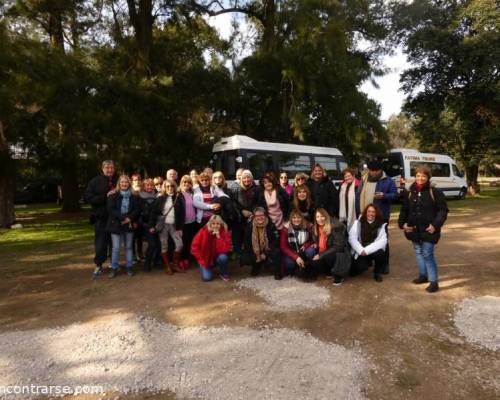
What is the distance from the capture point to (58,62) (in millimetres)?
9109

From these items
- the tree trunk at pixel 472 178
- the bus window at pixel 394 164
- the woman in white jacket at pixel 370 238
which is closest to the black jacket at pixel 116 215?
the woman in white jacket at pixel 370 238

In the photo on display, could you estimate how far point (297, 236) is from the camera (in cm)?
530

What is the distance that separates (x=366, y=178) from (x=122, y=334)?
3981 millimetres

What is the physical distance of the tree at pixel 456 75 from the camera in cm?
1855

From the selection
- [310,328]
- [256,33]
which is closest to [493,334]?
[310,328]

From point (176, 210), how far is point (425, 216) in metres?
3.50

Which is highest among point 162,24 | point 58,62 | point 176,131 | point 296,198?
point 162,24

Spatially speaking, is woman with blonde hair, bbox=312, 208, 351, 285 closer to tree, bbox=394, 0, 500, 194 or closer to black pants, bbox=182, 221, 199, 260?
black pants, bbox=182, 221, 199, 260

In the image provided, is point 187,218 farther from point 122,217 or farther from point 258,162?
point 258,162

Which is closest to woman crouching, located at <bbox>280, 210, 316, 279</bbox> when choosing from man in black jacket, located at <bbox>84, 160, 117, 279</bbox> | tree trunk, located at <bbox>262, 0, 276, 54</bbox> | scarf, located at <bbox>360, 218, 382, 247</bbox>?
scarf, located at <bbox>360, 218, 382, 247</bbox>

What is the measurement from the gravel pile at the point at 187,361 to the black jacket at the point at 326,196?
2.70 meters

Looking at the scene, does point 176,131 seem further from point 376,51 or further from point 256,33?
point 376,51

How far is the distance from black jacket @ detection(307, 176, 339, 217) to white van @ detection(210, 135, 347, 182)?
248 inches

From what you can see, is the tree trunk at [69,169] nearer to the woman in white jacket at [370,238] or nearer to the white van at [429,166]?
the woman in white jacket at [370,238]
